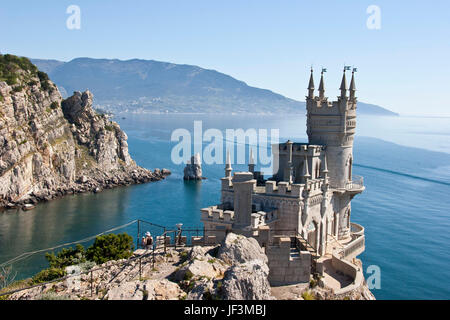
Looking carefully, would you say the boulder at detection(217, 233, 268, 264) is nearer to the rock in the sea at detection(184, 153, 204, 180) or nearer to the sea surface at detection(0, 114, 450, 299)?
the sea surface at detection(0, 114, 450, 299)

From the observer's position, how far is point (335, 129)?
32844 mm

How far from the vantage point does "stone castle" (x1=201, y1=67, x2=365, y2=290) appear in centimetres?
1961

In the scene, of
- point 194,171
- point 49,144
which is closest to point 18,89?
point 49,144

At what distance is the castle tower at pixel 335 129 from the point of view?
32.8m

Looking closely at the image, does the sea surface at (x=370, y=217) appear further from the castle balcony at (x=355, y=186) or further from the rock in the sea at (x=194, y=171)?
the castle balcony at (x=355, y=186)

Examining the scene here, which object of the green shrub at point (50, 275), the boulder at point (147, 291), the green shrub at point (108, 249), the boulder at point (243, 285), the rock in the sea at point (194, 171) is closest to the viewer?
the boulder at point (243, 285)

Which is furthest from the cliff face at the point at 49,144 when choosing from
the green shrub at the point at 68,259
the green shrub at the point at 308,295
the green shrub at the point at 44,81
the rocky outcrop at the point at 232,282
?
the rocky outcrop at the point at 232,282

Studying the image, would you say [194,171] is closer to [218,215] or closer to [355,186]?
[355,186]

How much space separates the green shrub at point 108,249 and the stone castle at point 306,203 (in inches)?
443

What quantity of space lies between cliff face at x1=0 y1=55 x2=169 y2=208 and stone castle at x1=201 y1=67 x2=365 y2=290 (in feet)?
207
